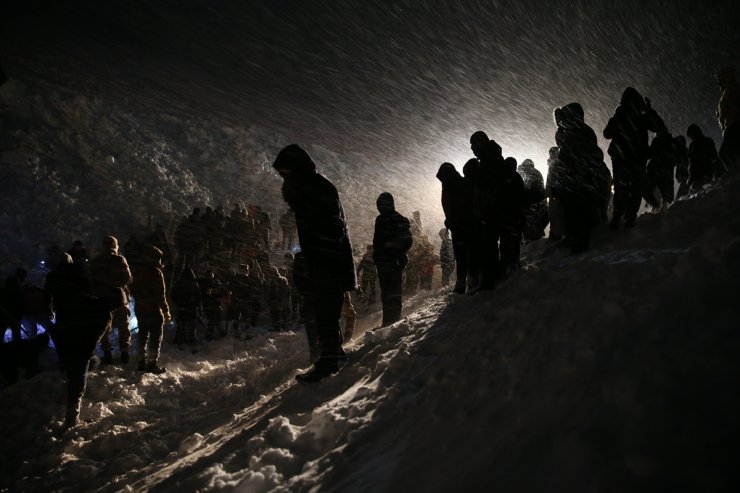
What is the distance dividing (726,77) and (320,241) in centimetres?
682

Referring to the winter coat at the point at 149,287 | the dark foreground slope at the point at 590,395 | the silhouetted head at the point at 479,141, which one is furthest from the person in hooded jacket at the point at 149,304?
the silhouetted head at the point at 479,141

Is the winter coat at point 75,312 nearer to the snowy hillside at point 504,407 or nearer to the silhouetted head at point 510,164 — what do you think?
the snowy hillside at point 504,407

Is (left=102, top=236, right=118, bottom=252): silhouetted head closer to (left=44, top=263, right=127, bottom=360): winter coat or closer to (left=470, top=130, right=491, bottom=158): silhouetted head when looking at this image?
(left=44, top=263, right=127, bottom=360): winter coat

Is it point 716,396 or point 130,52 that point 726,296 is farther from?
point 130,52

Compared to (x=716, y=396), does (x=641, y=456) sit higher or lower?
lower

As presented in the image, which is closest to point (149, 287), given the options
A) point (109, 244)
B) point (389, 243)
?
A: point (109, 244)

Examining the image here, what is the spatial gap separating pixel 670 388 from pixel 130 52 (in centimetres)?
1689

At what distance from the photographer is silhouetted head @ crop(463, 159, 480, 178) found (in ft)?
16.9

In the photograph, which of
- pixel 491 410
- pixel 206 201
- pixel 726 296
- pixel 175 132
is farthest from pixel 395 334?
pixel 175 132

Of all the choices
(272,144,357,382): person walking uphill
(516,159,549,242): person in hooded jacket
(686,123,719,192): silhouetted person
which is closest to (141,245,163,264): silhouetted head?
(272,144,357,382): person walking uphill

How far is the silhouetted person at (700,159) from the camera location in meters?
Result: 6.99

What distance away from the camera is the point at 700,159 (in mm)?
7066

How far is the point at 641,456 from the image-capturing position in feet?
3.41

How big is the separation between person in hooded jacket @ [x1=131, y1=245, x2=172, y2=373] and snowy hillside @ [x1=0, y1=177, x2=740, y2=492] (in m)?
1.04
